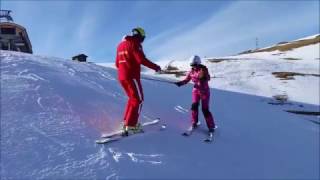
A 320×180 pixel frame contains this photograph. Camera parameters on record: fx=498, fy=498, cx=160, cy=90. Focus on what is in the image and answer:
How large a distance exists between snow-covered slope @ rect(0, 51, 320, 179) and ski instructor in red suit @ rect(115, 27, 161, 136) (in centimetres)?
50

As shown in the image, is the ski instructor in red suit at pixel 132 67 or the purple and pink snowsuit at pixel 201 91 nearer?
the ski instructor in red suit at pixel 132 67

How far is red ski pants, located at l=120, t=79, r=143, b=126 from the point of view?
10.4 metres

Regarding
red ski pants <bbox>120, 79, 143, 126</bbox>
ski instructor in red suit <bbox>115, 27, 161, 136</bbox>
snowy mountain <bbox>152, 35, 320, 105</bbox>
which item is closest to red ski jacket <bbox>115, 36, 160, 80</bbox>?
ski instructor in red suit <bbox>115, 27, 161, 136</bbox>

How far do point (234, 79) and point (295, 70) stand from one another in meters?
7.57

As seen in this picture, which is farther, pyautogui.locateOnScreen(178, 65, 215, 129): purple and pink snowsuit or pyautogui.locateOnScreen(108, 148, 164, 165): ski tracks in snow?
pyautogui.locateOnScreen(178, 65, 215, 129): purple and pink snowsuit

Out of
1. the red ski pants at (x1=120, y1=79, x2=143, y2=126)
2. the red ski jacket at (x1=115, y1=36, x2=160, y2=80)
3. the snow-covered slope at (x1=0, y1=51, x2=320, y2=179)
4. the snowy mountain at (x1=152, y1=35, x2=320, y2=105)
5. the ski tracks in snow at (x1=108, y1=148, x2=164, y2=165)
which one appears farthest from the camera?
the snowy mountain at (x1=152, y1=35, x2=320, y2=105)

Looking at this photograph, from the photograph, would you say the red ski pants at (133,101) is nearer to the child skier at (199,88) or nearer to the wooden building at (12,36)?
the child skier at (199,88)

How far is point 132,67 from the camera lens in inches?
420

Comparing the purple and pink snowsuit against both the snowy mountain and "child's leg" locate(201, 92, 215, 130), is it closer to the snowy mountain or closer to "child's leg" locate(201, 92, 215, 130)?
"child's leg" locate(201, 92, 215, 130)

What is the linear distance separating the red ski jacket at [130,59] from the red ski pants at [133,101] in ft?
0.44

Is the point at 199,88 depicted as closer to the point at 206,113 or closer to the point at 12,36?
the point at 206,113

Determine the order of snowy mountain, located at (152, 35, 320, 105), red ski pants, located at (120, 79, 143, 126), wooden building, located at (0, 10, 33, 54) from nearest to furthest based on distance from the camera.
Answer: red ski pants, located at (120, 79, 143, 126), snowy mountain, located at (152, 35, 320, 105), wooden building, located at (0, 10, 33, 54)

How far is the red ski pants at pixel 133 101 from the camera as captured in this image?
408 inches

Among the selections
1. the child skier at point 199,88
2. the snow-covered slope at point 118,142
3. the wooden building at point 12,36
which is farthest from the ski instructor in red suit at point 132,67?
the wooden building at point 12,36
